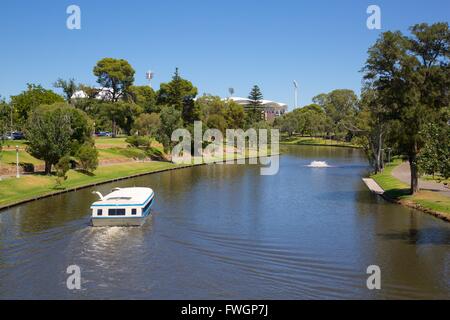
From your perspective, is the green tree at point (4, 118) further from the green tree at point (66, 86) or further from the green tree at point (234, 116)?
the green tree at point (234, 116)

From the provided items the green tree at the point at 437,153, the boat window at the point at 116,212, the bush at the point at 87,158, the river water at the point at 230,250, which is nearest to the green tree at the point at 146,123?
the bush at the point at 87,158

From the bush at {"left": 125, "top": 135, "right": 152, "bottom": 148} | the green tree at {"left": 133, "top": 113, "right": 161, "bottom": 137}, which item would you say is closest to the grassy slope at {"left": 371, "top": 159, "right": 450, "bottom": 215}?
the bush at {"left": 125, "top": 135, "right": 152, "bottom": 148}

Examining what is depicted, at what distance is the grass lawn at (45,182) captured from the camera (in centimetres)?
5484

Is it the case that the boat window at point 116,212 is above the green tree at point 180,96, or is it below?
below

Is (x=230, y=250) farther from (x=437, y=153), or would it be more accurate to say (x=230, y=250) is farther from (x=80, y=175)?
(x=80, y=175)

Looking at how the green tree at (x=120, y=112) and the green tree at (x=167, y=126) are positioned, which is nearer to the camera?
the green tree at (x=167, y=126)

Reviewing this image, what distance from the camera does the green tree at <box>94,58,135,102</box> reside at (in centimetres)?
14688

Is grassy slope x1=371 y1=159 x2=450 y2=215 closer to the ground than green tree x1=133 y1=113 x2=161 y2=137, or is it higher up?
closer to the ground

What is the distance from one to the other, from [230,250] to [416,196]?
29775 mm

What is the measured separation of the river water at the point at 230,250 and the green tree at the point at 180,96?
93.3m

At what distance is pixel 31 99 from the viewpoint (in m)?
111

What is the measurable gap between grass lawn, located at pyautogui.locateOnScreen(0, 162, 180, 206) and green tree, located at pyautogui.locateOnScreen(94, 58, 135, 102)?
63.2 m

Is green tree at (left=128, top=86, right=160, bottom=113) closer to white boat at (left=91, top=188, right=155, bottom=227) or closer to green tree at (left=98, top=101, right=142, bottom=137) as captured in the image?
green tree at (left=98, top=101, right=142, bottom=137)
